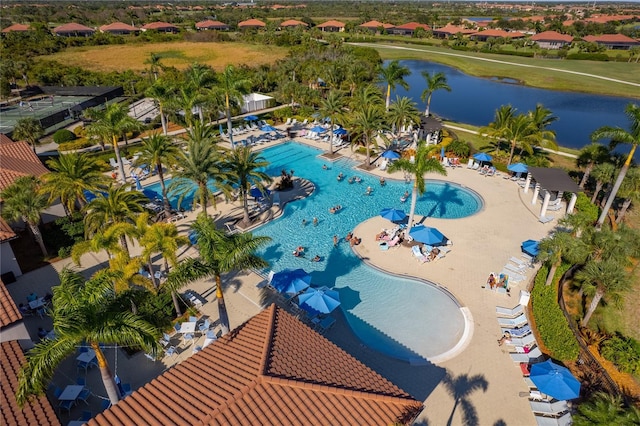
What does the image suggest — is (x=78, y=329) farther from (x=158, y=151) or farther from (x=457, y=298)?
(x=158, y=151)

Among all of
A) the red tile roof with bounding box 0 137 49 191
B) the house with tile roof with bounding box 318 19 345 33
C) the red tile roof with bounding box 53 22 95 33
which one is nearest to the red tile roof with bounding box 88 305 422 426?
the red tile roof with bounding box 0 137 49 191

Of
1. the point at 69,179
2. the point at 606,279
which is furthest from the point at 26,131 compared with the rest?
the point at 606,279

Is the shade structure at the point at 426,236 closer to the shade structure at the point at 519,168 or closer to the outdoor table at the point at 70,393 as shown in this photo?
the shade structure at the point at 519,168

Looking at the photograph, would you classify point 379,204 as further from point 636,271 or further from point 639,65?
point 639,65

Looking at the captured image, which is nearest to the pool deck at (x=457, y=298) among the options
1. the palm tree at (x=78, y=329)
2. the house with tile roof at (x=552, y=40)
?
the palm tree at (x=78, y=329)

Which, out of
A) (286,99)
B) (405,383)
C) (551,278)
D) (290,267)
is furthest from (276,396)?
(286,99)

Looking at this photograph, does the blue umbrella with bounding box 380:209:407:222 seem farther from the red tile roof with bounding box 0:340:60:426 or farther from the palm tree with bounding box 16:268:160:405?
the red tile roof with bounding box 0:340:60:426
